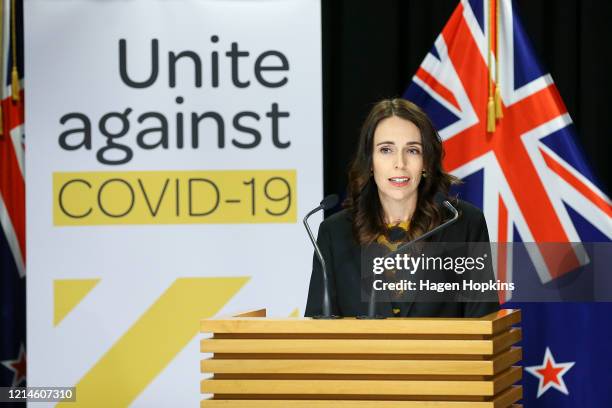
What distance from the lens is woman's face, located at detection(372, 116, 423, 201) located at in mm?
2674

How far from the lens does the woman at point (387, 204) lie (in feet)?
8.75

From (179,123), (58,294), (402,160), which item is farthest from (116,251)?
(402,160)

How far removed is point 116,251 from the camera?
3.93 metres

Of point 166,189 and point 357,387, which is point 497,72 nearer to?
point 166,189

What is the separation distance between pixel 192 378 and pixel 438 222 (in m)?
1.66

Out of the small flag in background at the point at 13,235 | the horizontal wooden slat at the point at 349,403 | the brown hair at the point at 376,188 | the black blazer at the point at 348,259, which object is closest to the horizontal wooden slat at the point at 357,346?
the horizontal wooden slat at the point at 349,403

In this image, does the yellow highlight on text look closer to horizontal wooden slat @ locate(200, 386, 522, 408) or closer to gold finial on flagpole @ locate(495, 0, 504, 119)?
gold finial on flagpole @ locate(495, 0, 504, 119)

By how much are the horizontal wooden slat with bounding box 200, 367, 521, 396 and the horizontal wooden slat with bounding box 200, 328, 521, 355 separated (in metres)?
0.06

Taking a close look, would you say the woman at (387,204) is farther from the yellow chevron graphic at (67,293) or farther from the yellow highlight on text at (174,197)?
the yellow chevron graphic at (67,293)

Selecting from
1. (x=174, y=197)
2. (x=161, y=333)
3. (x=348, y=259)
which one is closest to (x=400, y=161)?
(x=348, y=259)

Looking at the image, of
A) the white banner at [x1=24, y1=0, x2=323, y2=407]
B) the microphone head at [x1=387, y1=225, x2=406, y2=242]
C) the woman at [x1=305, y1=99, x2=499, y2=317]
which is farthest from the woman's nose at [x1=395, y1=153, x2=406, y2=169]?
the white banner at [x1=24, y1=0, x2=323, y2=407]

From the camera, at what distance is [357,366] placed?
198cm

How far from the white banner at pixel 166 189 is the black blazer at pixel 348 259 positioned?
1128 mm

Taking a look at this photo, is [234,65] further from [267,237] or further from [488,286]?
[488,286]
